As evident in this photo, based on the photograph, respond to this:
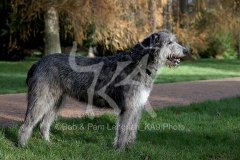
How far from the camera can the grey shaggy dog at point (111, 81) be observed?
18.5ft

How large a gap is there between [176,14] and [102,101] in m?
24.9

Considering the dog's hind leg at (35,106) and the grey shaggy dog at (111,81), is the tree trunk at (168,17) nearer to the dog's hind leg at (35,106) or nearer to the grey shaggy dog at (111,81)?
the grey shaggy dog at (111,81)

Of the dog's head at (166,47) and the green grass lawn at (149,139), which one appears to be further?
the dog's head at (166,47)

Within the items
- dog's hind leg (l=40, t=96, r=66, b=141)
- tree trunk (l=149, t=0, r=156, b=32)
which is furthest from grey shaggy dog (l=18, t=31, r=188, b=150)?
tree trunk (l=149, t=0, r=156, b=32)

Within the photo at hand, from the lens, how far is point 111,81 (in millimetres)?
5711

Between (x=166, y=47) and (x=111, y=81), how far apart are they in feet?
3.27

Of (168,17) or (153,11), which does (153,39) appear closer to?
(153,11)

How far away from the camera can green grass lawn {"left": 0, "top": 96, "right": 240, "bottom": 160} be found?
5.33 metres

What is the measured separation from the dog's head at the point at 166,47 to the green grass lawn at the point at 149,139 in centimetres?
137

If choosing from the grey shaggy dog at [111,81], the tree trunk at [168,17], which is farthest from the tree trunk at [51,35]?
the grey shaggy dog at [111,81]

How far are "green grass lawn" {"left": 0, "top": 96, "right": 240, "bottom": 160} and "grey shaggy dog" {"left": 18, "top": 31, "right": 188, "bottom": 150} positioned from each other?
35 cm

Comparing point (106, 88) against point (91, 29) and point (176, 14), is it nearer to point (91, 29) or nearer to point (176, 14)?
point (91, 29)

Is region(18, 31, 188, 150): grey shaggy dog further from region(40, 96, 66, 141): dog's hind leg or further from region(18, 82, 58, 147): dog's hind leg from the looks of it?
region(40, 96, 66, 141): dog's hind leg

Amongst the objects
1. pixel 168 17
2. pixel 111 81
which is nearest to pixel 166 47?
pixel 111 81
